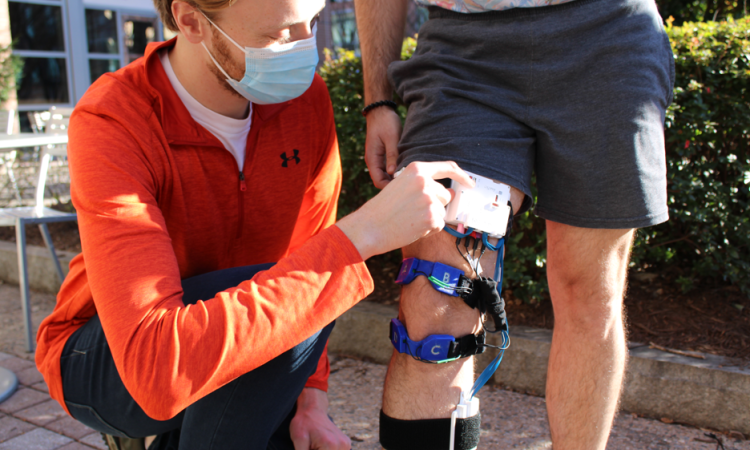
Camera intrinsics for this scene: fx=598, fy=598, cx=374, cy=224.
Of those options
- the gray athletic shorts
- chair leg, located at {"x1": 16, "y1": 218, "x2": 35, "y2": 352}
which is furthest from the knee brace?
chair leg, located at {"x1": 16, "y1": 218, "x2": 35, "y2": 352}

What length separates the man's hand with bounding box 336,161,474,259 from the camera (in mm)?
1229

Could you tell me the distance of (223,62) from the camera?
1606 mm

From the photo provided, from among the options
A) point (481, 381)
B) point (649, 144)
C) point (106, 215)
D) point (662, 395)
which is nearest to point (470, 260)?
point (481, 381)

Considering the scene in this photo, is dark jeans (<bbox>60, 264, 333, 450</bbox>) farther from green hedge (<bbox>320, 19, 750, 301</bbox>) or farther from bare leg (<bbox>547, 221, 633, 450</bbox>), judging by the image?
green hedge (<bbox>320, 19, 750, 301</bbox>)

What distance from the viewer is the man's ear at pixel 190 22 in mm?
1543

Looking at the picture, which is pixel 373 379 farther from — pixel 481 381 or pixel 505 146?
pixel 505 146

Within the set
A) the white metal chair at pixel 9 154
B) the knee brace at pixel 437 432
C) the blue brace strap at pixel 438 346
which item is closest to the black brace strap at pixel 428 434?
the knee brace at pixel 437 432

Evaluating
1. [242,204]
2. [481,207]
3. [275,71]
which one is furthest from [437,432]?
[275,71]

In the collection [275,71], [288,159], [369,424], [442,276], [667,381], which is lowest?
Result: [369,424]

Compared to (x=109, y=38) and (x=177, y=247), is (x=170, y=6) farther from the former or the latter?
(x=109, y=38)

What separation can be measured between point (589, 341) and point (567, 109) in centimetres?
66

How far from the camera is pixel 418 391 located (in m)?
1.45

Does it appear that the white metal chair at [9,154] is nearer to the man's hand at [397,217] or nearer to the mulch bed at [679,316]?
the mulch bed at [679,316]

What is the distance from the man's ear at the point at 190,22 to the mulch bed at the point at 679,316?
2.00m
